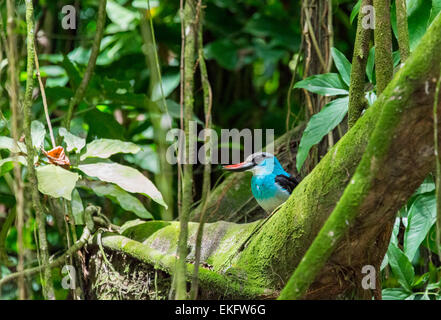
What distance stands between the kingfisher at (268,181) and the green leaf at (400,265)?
680 mm

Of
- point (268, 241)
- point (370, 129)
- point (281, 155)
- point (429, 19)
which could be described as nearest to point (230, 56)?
point (281, 155)

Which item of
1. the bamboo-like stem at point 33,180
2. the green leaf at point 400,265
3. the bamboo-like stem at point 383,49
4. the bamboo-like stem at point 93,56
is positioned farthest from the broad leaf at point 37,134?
the green leaf at point 400,265

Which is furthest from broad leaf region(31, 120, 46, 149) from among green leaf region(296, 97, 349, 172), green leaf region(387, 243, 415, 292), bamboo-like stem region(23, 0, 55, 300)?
green leaf region(387, 243, 415, 292)

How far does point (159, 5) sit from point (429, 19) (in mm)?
2928

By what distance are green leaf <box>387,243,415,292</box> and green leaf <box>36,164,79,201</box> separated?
4.84 ft

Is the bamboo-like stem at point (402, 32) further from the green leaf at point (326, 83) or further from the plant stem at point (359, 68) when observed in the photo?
the green leaf at point (326, 83)

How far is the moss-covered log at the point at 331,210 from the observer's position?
65.4 inches

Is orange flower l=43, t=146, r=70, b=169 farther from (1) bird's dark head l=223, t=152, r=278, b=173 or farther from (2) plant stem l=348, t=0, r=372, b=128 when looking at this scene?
(2) plant stem l=348, t=0, r=372, b=128

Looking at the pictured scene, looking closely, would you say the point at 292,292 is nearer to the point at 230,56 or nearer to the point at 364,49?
the point at 364,49

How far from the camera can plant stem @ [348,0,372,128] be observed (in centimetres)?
229

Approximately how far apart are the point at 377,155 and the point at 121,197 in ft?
5.85

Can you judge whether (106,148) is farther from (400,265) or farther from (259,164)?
(400,265)

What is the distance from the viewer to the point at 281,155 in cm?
387

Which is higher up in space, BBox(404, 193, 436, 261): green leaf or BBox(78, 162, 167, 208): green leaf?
BBox(78, 162, 167, 208): green leaf
